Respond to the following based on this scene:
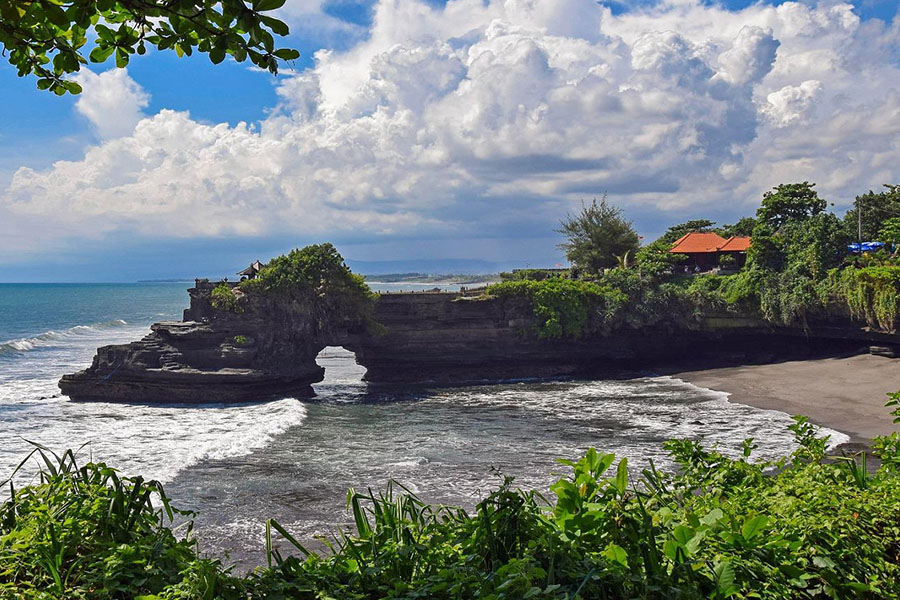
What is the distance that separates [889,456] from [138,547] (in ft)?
14.1

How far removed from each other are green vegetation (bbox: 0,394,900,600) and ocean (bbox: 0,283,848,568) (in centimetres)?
736

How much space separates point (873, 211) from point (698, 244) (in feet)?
35.2

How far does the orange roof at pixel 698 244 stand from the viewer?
37.7m

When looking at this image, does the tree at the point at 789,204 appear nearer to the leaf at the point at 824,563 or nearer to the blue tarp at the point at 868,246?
the blue tarp at the point at 868,246

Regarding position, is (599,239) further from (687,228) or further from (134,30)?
(134,30)

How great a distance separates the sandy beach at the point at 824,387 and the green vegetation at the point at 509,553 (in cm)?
1708

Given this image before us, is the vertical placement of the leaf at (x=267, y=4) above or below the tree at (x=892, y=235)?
below

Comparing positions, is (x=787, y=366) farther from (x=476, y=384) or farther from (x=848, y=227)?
(x=476, y=384)

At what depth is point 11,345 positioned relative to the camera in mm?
43500

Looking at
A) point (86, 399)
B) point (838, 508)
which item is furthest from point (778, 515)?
point (86, 399)

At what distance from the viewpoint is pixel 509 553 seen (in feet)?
8.18

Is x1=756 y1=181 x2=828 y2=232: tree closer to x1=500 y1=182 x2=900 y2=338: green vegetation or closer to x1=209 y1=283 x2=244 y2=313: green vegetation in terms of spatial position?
x1=500 y1=182 x2=900 y2=338: green vegetation

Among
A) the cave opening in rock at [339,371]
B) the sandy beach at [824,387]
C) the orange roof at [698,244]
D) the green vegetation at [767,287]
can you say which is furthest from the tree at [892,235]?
the cave opening in rock at [339,371]

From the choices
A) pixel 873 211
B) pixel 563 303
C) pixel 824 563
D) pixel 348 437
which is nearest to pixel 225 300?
pixel 348 437
